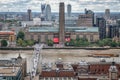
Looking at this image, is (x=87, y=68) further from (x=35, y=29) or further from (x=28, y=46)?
(x=35, y=29)

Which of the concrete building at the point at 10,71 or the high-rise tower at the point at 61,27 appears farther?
the high-rise tower at the point at 61,27

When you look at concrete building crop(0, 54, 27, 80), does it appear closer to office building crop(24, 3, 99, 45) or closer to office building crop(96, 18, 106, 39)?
office building crop(24, 3, 99, 45)

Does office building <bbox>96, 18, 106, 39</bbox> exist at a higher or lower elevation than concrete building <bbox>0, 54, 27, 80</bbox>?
lower

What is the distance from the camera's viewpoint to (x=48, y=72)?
2148cm

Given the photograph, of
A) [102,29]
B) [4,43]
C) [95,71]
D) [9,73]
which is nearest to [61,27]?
[102,29]

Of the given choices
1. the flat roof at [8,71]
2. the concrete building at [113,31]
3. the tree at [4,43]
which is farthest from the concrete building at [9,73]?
the concrete building at [113,31]

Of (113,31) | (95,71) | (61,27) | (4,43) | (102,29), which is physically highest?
(61,27)

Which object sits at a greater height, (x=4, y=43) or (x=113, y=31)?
(x=113, y=31)

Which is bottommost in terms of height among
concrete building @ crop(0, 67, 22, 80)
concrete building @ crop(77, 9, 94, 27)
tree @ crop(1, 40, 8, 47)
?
tree @ crop(1, 40, 8, 47)

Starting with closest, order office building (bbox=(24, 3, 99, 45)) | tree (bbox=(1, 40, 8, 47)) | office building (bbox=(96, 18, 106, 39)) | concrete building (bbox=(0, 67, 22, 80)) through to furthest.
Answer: concrete building (bbox=(0, 67, 22, 80))
tree (bbox=(1, 40, 8, 47))
office building (bbox=(24, 3, 99, 45))
office building (bbox=(96, 18, 106, 39))

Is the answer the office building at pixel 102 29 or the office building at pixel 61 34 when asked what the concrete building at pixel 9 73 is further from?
the office building at pixel 102 29

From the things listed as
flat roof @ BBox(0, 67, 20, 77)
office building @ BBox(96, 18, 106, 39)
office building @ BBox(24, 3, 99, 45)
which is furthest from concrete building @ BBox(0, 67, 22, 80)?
office building @ BBox(96, 18, 106, 39)

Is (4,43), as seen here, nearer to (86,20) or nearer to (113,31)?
(113,31)

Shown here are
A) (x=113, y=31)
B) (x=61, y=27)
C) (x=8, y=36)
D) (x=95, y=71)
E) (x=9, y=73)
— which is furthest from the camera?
(x=113, y=31)
